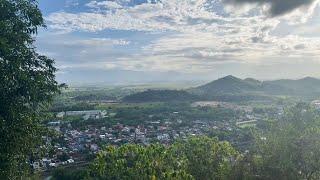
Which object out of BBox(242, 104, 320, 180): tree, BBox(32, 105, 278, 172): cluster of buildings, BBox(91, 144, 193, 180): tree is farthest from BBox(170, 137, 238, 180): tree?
BBox(32, 105, 278, 172): cluster of buildings

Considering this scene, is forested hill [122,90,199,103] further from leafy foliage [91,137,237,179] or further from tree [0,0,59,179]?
tree [0,0,59,179]

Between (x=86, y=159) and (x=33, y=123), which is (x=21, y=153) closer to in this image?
(x=33, y=123)

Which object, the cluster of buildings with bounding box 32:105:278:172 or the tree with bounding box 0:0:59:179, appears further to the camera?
the cluster of buildings with bounding box 32:105:278:172

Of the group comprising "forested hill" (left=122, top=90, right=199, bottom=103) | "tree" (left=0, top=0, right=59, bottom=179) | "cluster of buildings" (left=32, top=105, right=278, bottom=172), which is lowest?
"cluster of buildings" (left=32, top=105, right=278, bottom=172)

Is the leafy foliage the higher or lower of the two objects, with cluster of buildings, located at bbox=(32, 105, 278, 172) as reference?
higher

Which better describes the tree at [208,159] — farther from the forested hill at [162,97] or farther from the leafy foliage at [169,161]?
the forested hill at [162,97]

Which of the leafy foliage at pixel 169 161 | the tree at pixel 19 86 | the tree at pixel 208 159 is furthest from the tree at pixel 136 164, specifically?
the tree at pixel 19 86

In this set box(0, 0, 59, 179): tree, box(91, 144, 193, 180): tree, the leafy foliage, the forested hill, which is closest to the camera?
box(0, 0, 59, 179): tree

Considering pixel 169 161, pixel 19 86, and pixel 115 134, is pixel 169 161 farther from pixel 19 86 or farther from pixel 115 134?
pixel 115 134

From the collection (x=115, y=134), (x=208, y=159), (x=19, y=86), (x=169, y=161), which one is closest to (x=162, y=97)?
(x=115, y=134)

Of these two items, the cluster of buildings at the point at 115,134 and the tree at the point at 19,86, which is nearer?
the tree at the point at 19,86
